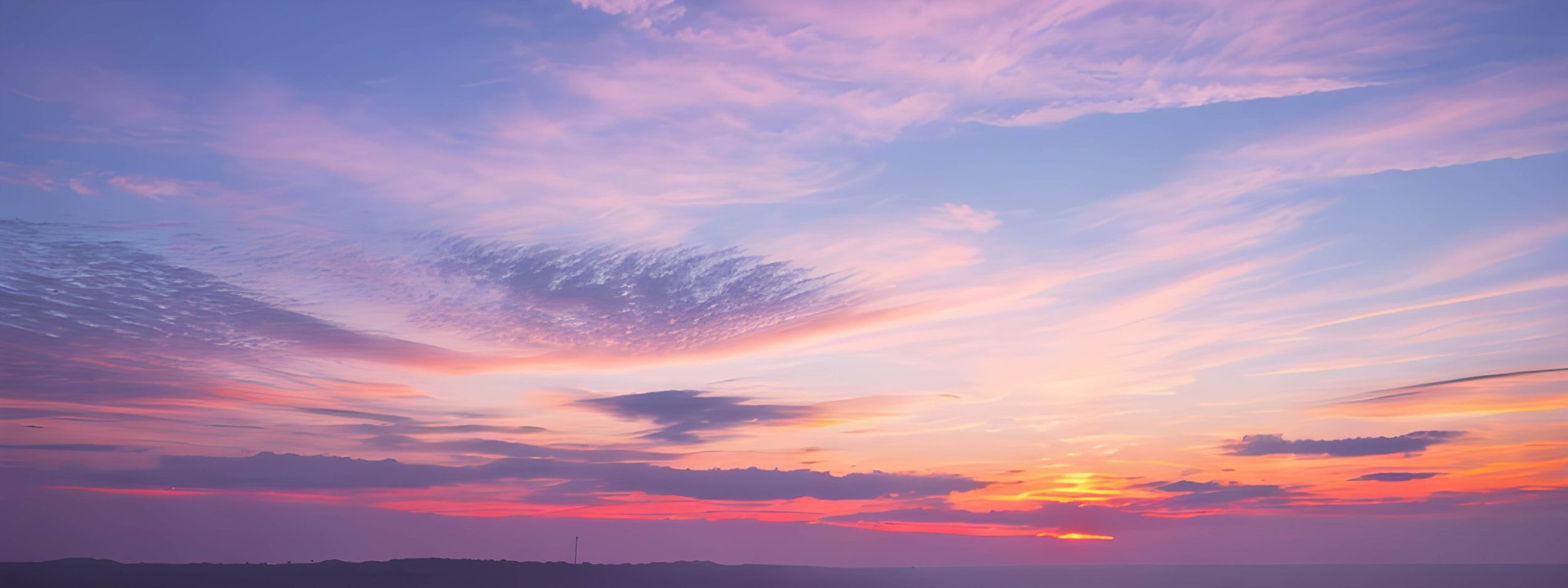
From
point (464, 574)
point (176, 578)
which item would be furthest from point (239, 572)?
point (464, 574)

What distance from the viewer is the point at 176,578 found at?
143 meters

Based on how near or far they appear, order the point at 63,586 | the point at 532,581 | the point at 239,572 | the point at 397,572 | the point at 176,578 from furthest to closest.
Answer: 1. the point at 532,581
2. the point at 397,572
3. the point at 239,572
4. the point at 176,578
5. the point at 63,586

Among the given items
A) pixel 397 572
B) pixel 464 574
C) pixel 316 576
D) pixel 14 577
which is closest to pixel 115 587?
pixel 14 577

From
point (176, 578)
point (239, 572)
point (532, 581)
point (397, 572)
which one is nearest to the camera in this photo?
point (176, 578)

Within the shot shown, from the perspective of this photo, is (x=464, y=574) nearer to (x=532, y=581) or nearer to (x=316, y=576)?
(x=532, y=581)

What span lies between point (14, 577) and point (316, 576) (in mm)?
42412

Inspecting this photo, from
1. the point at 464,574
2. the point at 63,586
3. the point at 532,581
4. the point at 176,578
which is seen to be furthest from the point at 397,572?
the point at 63,586

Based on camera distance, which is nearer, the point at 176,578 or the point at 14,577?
the point at 14,577

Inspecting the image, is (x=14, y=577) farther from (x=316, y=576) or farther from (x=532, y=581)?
(x=532, y=581)

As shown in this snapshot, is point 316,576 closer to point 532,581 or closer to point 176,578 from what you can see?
point 176,578

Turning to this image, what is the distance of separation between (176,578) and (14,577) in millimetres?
19672

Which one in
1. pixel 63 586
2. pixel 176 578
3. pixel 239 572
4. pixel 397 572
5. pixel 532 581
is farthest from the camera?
pixel 532 581

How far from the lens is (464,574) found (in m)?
194

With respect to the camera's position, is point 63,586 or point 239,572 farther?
point 239,572
